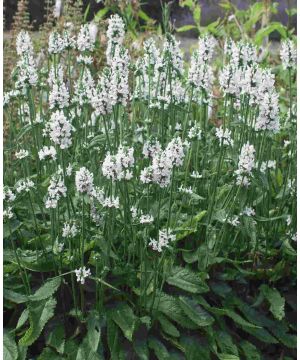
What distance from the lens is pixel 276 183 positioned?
347 centimetres

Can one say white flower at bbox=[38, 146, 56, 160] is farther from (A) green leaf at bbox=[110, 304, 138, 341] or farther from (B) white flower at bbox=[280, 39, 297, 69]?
(B) white flower at bbox=[280, 39, 297, 69]

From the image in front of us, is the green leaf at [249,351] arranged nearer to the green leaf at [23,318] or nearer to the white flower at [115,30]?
the green leaf at [23,318]

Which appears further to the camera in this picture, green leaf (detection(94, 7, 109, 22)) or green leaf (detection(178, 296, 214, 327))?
Answer: green leaf (detection(94, 7, 109, 22))

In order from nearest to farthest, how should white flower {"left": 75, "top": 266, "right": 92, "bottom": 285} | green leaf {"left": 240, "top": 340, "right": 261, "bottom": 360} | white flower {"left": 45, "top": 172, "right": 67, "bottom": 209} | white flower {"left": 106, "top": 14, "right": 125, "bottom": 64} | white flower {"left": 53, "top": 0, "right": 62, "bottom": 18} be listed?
white flower {"left": 45, "top": 172, "right": 67, "bottom": 209} < white flower {"left": 75, "top": 266, "right": 92, "bottom": 285} < green leaf {"left": 240, "top": 340, "right": 261, "bottom": 360} < white flower {"left": 106, "top": 14, "right": 125, "bottom": 64} < white flower {"left": 53, "top": 0, "right": 62, "bottom": 18}

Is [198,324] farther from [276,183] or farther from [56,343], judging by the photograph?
[276,183]

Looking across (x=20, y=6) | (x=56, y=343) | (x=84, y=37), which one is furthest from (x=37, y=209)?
(x=20, y=6)

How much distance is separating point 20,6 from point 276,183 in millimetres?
2446

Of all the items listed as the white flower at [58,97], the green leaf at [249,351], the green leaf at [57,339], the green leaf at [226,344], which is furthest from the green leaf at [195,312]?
the white flower at [58,97]

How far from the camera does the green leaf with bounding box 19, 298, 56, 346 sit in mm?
2432

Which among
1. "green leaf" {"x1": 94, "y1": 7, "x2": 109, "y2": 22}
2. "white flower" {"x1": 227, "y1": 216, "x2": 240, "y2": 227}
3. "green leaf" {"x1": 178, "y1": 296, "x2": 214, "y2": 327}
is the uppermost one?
"green leaf" {"x1": 94, "y1": 7, "x2": 109, "y2": 22}

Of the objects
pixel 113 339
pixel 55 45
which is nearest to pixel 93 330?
pixel 113 339

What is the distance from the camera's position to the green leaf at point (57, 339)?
8.18 feet

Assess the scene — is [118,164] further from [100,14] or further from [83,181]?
[100,14]

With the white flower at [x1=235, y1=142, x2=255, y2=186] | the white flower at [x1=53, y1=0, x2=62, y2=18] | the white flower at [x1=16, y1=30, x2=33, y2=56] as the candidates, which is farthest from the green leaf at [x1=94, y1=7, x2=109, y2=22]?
the white flower at [x1=235, y1=142, x2=255, y2=186]
